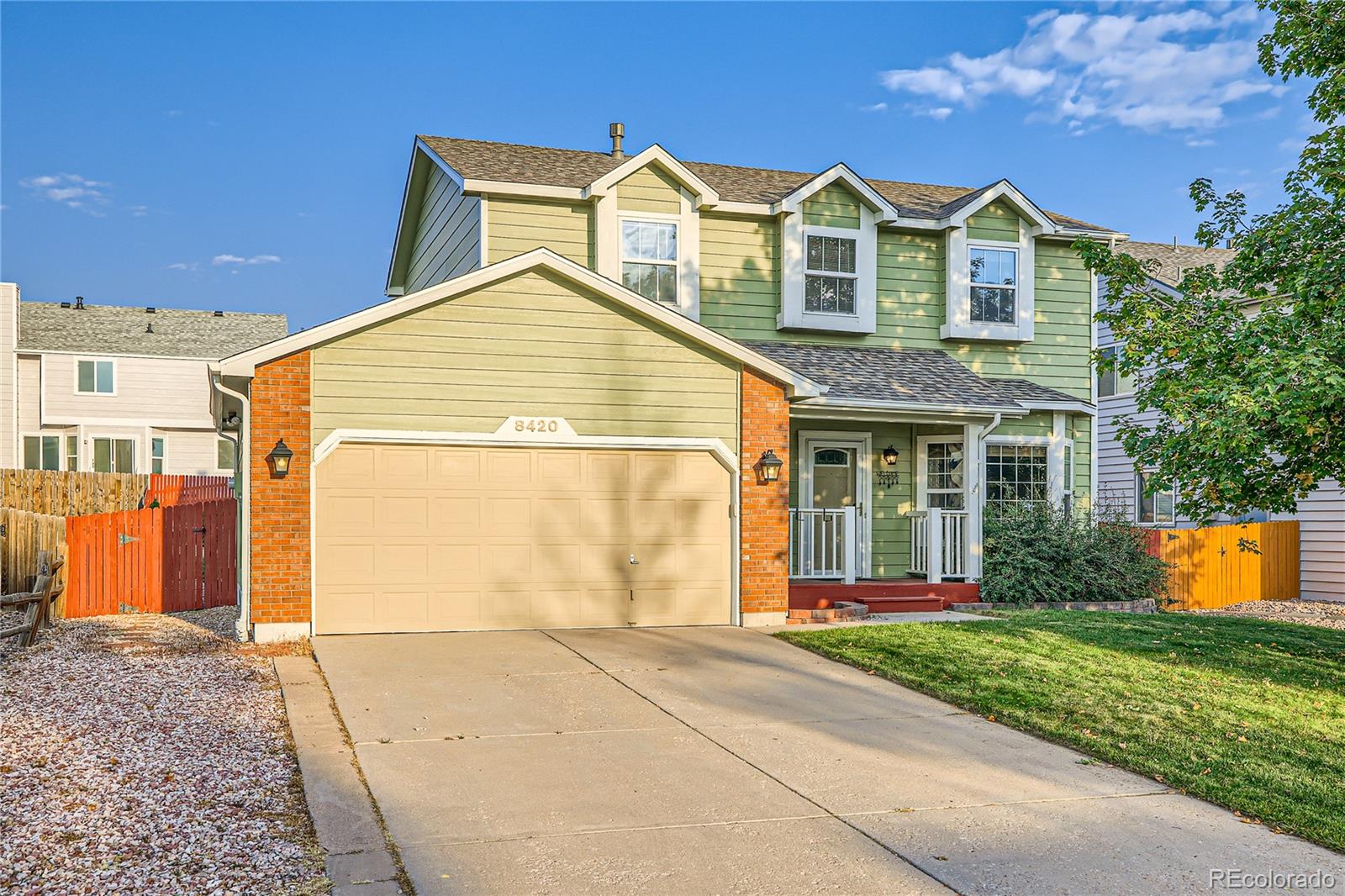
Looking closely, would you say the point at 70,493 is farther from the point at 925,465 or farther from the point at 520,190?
the point at 925,465

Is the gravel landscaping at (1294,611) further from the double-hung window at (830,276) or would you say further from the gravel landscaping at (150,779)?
the gravel landscaping at (150,779)

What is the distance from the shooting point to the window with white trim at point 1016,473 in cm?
1741

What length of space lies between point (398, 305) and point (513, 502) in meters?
2.53

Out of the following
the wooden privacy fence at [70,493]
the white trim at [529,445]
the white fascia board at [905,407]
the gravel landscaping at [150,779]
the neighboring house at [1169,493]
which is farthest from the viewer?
the wooden privacy fence at [70,493]

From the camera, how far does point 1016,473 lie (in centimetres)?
1759

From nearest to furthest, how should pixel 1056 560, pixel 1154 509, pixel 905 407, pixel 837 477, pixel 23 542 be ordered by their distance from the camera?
pixel 23 542 < pixel 905 407 < pixel 1056 560 < pixel 837 477 < pixel 1154 509

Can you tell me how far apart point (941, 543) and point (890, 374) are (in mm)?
2549

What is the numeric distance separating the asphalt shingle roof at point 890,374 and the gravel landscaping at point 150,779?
27.5 feet

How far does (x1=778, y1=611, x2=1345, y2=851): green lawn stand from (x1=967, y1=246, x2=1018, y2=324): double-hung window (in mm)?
5252

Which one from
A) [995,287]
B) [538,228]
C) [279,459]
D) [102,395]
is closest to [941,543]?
[995,287]

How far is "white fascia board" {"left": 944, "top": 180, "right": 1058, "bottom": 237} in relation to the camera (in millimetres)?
17344

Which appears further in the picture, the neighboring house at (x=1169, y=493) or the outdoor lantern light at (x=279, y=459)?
the neighboring house at (x=1169, y=493)

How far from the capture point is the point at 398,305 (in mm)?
11898

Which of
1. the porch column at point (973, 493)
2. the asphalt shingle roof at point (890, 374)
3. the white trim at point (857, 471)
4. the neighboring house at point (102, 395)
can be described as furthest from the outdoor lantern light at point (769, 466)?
the neighboring house at point (102, 395)
